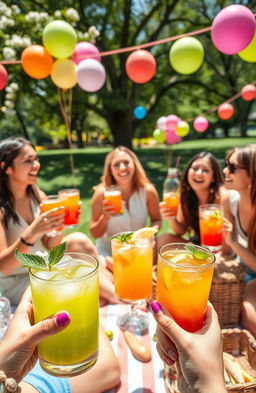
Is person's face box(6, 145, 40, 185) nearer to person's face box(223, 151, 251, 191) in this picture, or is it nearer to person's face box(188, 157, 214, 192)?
person's face box(188, 157, 214, 192)

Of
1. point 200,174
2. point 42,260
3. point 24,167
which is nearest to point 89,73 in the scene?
point 24,167

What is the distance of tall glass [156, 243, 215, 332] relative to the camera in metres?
1.06

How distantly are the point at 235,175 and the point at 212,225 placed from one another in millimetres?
503

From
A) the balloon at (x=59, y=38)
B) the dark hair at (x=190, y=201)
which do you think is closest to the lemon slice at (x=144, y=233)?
the dark hair at (x=190, y=201)

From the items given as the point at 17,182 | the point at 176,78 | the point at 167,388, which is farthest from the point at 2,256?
the point at 176,78

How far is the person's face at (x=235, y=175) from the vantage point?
2.56 m

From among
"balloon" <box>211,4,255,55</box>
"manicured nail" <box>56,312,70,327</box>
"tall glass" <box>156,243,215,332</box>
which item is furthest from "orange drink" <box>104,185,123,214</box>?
"manicured nail" <box>56,312,70,327</box>

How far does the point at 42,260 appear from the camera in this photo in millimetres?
1020

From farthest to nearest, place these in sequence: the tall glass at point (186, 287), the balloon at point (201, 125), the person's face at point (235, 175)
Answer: the balloon at point (201, 125) → the person's face at point (235, 175) → the tall glass at point (186, 287)

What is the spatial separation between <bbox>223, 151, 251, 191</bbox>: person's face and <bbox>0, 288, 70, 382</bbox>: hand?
209cm

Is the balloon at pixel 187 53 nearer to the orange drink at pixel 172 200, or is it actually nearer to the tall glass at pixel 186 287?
the orange drink at pixel 172 200

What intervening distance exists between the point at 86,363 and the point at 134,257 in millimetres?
803

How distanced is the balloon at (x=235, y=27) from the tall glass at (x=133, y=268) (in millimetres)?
1964

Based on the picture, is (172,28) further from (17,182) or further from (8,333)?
(8,333)
